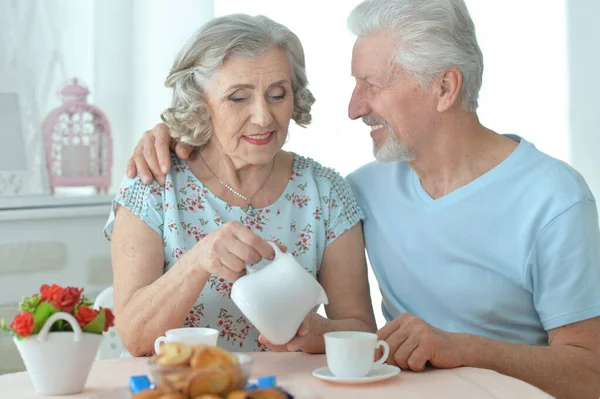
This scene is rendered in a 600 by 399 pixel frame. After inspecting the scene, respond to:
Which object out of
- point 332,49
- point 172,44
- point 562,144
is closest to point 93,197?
point 172,44

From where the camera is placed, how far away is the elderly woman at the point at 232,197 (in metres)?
1.69

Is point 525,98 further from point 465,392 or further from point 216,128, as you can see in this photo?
point 465,392

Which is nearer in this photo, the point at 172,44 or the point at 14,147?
the point at 14,147

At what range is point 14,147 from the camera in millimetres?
2719

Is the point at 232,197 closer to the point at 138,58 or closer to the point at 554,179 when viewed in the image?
the point at 554,179

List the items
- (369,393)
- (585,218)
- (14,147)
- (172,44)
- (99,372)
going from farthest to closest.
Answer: (172,44)
(14,147)
(585,218)
(99,372)
(369,393)

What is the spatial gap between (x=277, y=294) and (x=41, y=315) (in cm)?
34

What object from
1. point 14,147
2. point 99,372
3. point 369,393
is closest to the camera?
point 369,393

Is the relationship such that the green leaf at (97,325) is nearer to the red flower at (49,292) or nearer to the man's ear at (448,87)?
the red flower at (49,292)

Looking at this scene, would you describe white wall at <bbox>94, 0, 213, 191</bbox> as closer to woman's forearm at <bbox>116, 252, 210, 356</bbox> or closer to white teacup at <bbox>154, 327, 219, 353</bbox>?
woman's forearm at <bbox>116, 252, 210, 356</bbox>

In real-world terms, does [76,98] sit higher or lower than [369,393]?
higher

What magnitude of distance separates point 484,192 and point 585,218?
22 cm

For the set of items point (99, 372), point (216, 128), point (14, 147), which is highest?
point (216, 128)

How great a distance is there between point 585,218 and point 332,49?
1524 mm
